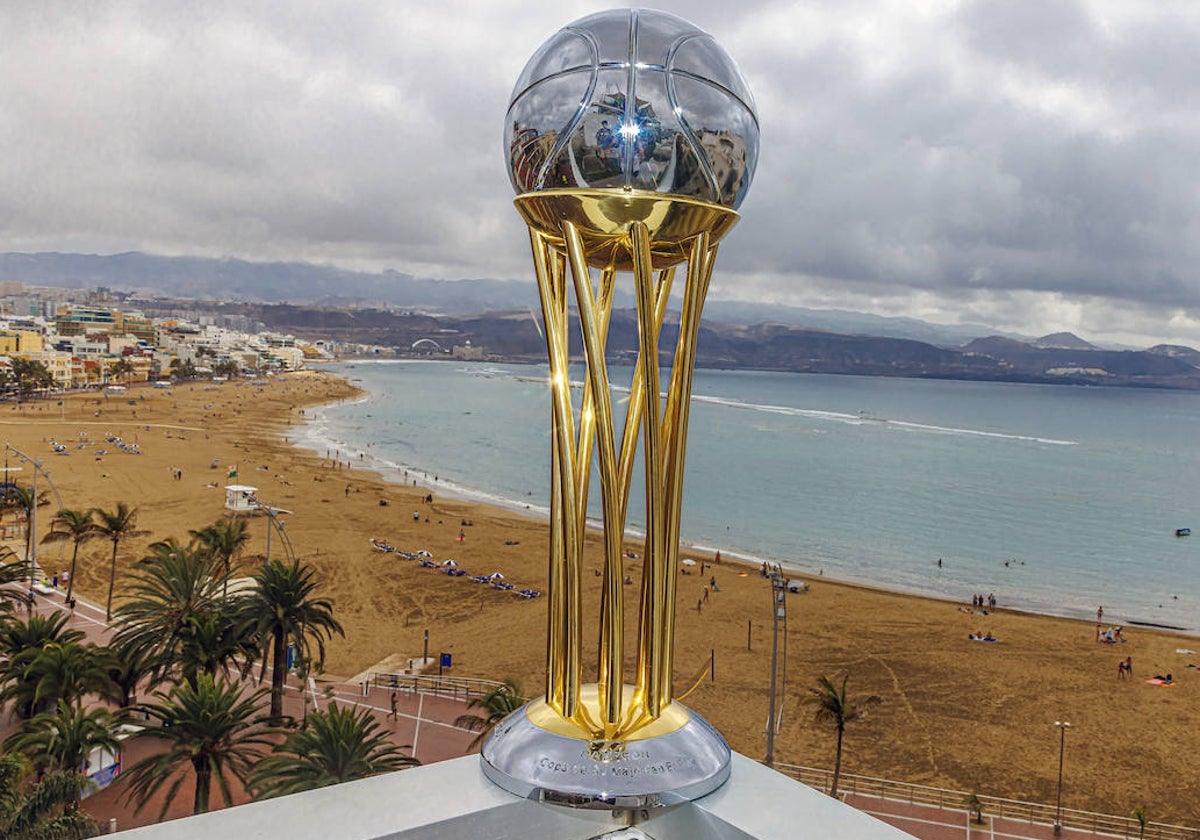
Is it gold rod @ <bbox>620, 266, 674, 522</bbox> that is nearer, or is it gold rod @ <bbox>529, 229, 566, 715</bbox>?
gold rod @ <bbox>529, 229, 566, 715</bbox>

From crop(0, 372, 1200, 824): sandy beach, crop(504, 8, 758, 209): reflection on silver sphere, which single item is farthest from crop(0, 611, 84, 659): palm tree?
crop(504, 8, 758, 209): reflection on silver sphere

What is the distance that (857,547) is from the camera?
49.5 meters

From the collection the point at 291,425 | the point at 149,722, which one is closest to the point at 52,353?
the point at 291,425

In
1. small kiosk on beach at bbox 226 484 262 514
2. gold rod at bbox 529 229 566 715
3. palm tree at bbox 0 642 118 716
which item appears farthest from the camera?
small kiosk on beach at bbox 226 484 262 514

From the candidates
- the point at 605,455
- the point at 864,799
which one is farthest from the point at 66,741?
the point at 864,799

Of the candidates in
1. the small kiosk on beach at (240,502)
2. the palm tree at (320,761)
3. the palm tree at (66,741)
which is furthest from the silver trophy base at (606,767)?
the small kiosk on beach at (240,502)

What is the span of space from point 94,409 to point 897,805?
3229 inches

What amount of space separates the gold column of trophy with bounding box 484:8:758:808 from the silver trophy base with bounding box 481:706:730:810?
0.04 feet

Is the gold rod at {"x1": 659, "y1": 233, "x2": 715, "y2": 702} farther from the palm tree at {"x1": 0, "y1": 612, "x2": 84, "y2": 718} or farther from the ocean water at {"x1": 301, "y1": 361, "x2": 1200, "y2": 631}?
Answer: the ocean water at {"x1": 301, "y1": 361, "x2": 1200, "y2": 631}

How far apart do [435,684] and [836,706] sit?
9.82 meters

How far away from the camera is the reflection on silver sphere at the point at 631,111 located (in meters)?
4.54

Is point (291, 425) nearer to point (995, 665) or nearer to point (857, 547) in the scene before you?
point (857, 547)

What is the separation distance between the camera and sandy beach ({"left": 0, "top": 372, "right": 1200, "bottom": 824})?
67.5 ft

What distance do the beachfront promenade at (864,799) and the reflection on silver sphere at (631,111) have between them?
39.2 ft
